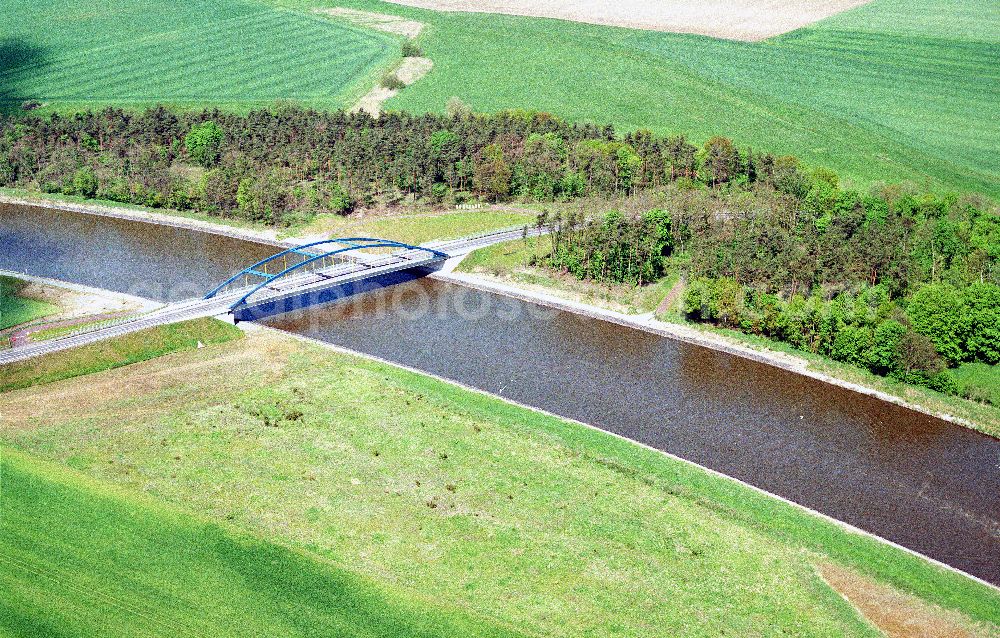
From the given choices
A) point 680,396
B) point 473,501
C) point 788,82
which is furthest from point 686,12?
point 473,501

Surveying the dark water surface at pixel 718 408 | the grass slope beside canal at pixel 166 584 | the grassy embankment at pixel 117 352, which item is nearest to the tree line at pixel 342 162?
the dark water surface at pixel 718 408

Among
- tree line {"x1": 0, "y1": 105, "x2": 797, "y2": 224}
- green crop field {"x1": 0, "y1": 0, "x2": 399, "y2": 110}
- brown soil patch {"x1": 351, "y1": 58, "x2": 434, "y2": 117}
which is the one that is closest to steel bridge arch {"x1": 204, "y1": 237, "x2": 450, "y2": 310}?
tree line {"x1": 0, "y1": 105, "x2": 797, "y2": 224}

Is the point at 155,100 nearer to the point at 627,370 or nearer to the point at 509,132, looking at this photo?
the point at 509,132

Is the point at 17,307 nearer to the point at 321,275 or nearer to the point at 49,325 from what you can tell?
the point at 49,325

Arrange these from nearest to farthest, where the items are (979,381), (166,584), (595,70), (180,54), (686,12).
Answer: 1. (166,584)
2. (979,381)
3. (595,70)
4. (180,54)
5. (686,12)

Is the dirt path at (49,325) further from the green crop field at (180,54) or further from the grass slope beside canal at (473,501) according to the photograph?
the green crop field at (180,54)

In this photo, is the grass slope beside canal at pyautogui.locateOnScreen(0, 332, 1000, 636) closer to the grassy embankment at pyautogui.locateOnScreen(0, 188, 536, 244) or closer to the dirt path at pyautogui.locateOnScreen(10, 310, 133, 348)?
the dirt path at pyautogui.locateOnScreen(10, 310, 133, 348)

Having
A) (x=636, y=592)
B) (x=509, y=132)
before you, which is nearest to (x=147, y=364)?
(x=636, y=592)
